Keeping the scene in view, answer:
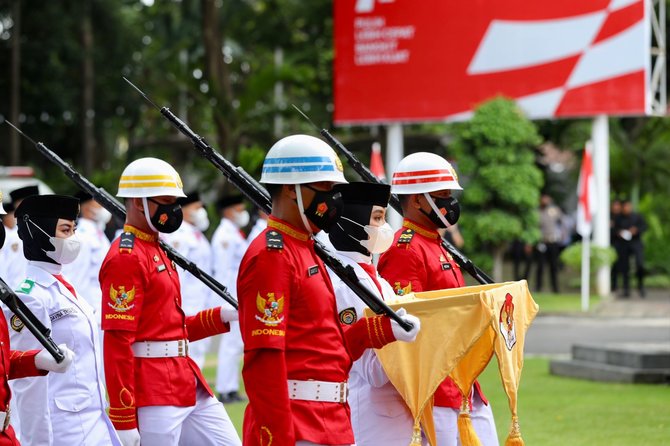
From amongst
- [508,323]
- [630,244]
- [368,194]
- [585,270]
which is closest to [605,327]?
[585,270]

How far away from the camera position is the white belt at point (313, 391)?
5.94 m

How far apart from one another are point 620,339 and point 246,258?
14683 mm

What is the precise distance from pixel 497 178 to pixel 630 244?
3.02 metres

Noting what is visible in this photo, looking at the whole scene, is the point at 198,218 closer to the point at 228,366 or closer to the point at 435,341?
the point at 228,366

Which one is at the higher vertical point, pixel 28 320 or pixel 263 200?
pixel 263 200

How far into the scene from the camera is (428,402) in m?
7.23

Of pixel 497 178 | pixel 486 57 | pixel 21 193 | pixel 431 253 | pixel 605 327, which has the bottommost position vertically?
pixel 605 327

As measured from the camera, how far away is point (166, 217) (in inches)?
309

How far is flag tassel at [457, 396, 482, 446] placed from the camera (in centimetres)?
768

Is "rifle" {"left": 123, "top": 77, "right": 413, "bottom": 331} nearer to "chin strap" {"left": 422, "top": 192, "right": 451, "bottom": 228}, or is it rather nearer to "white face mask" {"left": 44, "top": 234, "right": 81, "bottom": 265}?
"white face mask" {"left": 44, "top": 234, "right": 81, "bottom": 265}

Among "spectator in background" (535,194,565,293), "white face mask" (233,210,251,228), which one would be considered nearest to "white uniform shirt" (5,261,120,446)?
"white face mask" (233,210,251,228)

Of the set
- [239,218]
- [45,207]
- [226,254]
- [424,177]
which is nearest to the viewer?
[45,207]

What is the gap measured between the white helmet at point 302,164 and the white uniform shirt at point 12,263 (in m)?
6.53

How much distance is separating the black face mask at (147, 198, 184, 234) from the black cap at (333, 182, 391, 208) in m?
1.19
